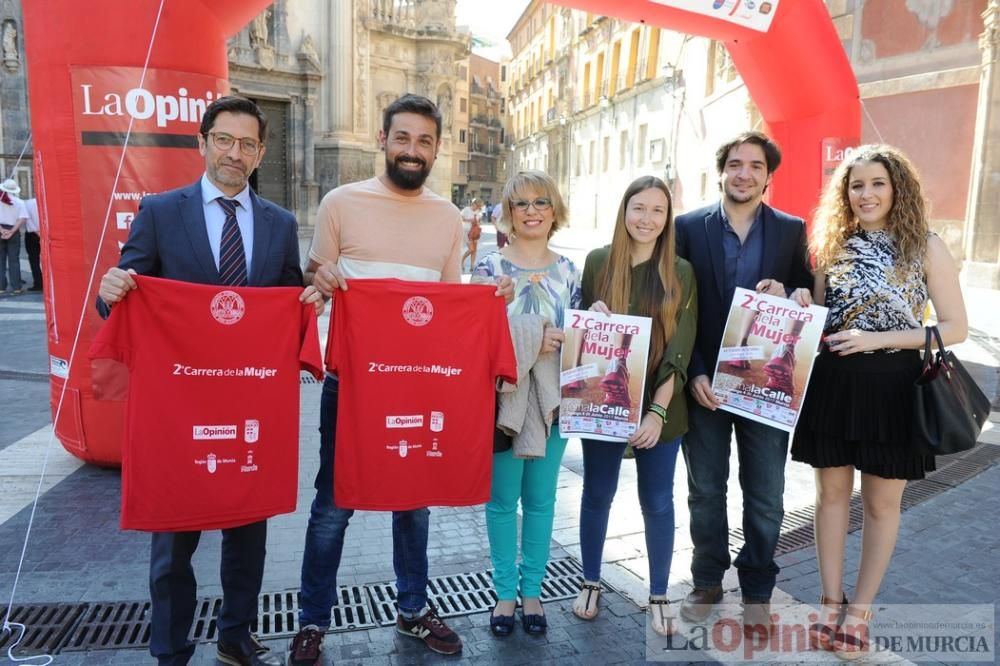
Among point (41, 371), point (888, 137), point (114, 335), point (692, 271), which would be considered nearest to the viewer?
point (114, 335)

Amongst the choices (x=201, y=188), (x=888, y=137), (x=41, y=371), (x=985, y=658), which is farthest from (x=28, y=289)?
(x=888, y=137)

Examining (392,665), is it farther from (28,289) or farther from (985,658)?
(28,289)

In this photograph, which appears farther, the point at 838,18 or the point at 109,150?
the point at 838,18

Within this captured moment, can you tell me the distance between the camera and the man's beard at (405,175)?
294 centimetres

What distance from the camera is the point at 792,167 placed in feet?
25.2

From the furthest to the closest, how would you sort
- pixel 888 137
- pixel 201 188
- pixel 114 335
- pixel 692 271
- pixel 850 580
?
1. pixel 888 137
2. pixel 850 580
3. pixel 692 271
4. pixel 201 188
5. pixel 114 335

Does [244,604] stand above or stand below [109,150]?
below

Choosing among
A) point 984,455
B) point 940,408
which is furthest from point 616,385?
point 984,455

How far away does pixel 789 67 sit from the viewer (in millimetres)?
7051

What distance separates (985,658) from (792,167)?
18.9 ft

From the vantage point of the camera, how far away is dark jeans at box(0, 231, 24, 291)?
42.9ft

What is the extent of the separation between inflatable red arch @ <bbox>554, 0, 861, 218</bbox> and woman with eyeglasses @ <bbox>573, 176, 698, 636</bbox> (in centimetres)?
388

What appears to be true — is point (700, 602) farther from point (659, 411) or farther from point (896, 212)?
point (896, 212)

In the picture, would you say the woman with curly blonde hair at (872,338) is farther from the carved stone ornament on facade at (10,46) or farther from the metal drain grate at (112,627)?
the carved stone ornament on facade at (10,46)
